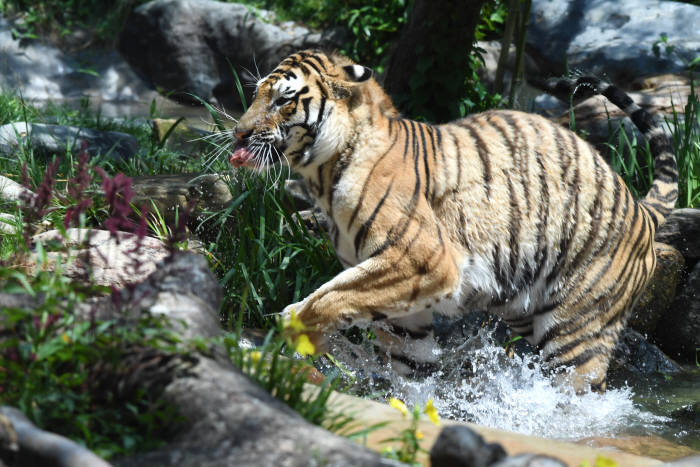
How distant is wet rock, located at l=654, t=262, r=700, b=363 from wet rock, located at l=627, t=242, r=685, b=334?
2.6 inches

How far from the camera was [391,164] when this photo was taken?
3.92 metres

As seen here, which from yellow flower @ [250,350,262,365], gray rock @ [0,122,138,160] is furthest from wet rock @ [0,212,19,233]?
yellow flower @ [250,350,262,365]

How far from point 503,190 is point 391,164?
66cm

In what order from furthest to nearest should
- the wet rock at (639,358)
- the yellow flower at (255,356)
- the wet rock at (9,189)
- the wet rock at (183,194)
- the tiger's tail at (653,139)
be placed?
the wet rock at (9,189)
the wet rock at (183,194)
the wet rock at (639,358)
the tiger's tail at (653,139)
the yellow flower at (255,356)

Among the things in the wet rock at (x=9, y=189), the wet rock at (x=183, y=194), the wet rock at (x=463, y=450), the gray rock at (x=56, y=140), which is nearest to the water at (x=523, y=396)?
the wet rock at (x=183, y=194)

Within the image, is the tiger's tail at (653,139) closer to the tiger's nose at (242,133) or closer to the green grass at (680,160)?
the green grass at (680,160)

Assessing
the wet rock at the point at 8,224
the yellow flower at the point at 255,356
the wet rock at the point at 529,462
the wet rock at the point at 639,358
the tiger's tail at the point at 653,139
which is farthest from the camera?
the wet rock at the point at 639,358

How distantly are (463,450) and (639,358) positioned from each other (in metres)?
3.52

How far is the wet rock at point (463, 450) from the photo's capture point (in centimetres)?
222

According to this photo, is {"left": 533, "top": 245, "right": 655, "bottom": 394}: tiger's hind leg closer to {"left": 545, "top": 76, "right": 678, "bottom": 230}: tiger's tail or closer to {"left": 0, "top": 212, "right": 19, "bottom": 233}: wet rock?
{"left": 545, "top": 76, "right": 678, "bottom": 230}: tiger's tail

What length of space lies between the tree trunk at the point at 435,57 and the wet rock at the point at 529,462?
16.0 ft

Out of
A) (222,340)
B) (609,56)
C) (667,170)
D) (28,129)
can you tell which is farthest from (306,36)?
(222,340)

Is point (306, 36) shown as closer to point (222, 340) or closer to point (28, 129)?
point (28, 129)

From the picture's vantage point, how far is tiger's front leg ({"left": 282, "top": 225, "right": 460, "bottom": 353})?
12.2 ft
